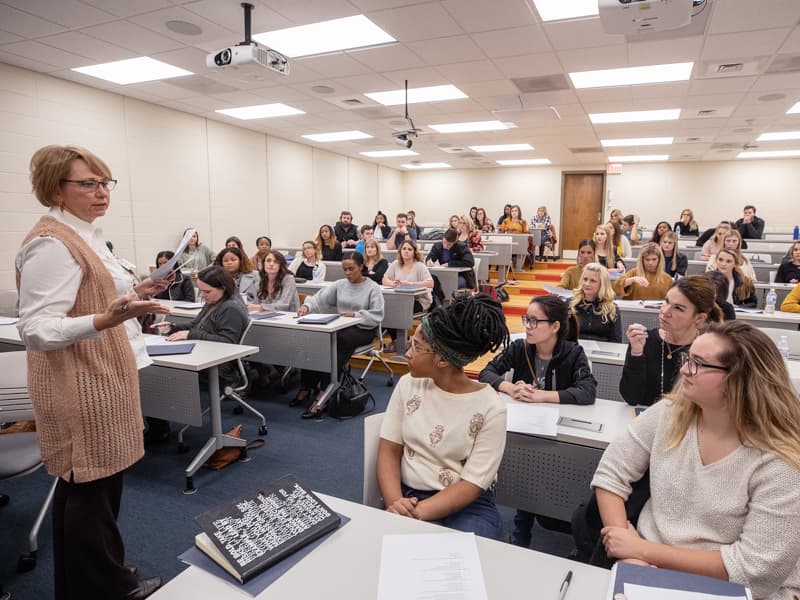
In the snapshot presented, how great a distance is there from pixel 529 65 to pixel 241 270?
3666 mm

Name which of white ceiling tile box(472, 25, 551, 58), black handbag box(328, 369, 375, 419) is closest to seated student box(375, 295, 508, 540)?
black handbag box(328, 369, 375, 419)

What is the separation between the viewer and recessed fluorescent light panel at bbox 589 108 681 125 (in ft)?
23.7

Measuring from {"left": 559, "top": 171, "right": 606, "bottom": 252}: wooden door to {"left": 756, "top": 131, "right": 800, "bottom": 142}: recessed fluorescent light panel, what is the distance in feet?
14.0

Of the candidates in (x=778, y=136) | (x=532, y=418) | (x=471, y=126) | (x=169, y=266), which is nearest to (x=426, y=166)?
(x=471, y=126)

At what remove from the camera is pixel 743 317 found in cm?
392

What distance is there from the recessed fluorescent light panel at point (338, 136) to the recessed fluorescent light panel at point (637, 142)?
480 centimetres

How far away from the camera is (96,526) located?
1.62m

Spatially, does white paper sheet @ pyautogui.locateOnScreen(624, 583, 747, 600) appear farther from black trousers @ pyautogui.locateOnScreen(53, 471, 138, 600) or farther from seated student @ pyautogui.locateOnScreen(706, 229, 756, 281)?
seated student @ pyautogui.locateOnScreen(706, 229, 756, 281)

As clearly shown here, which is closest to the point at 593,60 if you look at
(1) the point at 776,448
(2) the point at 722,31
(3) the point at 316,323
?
(2) the point at 722,31

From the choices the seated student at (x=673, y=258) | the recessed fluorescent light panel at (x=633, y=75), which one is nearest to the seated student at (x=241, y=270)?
the recessed fluorescent light panel at (x=633, y=75)

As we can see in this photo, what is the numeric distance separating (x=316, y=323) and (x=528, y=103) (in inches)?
184

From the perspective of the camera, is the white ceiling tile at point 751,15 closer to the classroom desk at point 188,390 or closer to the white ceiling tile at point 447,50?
the white ceiling tile at point 447,50

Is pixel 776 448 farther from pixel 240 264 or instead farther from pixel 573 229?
pixel 573 229

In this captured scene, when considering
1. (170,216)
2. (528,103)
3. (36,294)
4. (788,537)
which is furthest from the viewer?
(170,216)
